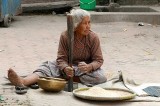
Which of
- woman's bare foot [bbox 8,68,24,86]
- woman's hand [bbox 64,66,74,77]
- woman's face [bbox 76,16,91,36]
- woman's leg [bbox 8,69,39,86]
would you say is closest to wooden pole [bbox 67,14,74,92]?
woman's hand [bbox 64,66,74,77]

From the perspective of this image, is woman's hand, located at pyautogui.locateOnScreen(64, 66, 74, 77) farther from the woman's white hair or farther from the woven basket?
the woman's white hair

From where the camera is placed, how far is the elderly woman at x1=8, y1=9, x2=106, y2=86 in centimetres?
577

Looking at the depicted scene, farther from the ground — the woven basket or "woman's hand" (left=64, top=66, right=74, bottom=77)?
"woman's hand" (left=64, top=66, right=74, bottom=77)

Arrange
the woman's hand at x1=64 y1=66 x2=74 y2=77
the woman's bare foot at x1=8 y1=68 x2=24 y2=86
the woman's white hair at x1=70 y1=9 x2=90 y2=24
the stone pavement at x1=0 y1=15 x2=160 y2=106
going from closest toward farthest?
the stone pavement at x1=0 y1=15 x2=160 y2=106
the woman's bare foot at x1=8 y1=68 x2=24 y2=86
the woman's hand at x1=64 y1=66 x2=74 y2=77
the woman's white hair at x1=70 y1=9 x2=90 y2=24

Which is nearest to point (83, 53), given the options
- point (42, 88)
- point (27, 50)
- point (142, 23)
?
point (42, 88)

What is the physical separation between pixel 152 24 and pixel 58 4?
3.60 meters

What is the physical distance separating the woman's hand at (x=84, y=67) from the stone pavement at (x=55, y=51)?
1.13ft

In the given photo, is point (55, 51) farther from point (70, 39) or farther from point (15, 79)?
point (15, 79)

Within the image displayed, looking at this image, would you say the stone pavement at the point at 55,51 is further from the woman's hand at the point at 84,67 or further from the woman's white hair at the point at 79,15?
the woman's white hair at the point at 79,15

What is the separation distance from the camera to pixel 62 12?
53.4ft

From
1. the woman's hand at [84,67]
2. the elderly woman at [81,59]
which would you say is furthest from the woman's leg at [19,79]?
the woman's hand at [84,67]

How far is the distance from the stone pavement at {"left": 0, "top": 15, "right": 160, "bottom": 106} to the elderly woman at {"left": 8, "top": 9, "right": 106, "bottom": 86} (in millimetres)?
360

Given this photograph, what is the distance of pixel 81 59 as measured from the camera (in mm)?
5980

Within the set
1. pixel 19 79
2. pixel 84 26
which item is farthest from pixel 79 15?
pixel 19 79
